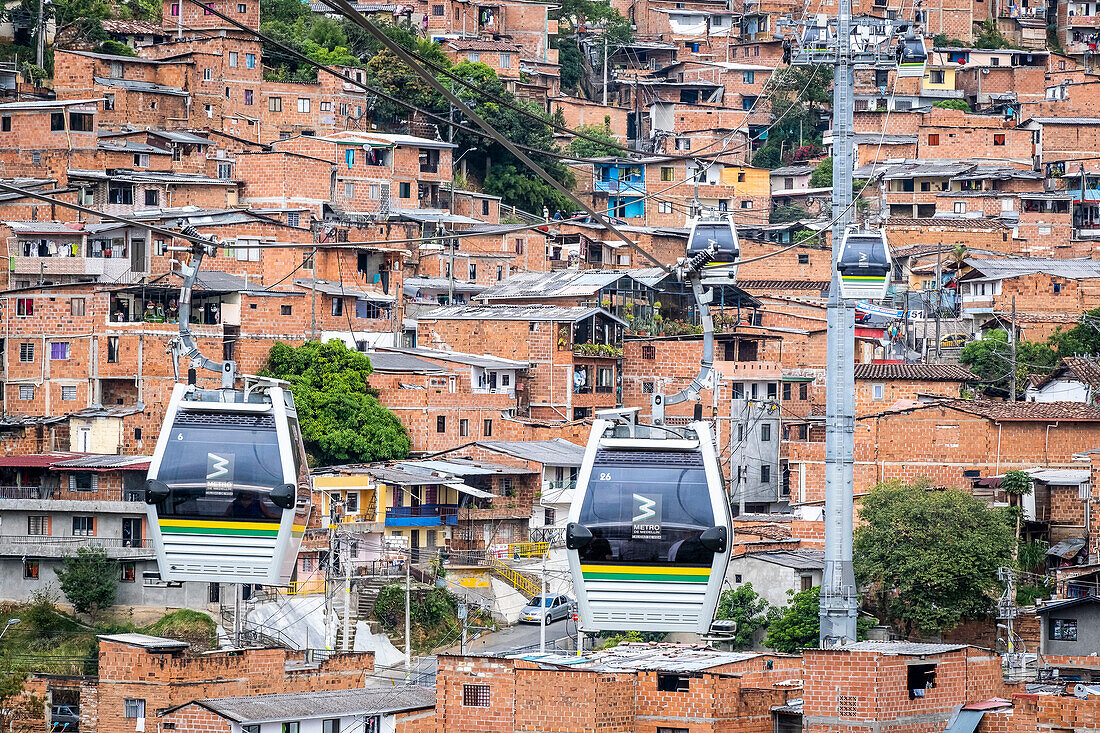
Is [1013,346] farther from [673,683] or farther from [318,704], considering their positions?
[318,704]

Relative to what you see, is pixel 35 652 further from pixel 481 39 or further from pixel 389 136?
pixel 481 39

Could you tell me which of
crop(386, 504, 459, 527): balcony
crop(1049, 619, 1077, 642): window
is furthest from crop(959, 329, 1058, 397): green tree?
crop(386, 504, 459, 527): balcony

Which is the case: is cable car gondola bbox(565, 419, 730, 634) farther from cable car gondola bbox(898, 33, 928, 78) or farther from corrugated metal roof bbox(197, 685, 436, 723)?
cable car gondola bbox(898, 33, 928, 78)

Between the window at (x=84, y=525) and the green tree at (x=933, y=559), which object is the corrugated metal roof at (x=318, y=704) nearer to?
the window at (x=84, y=525)

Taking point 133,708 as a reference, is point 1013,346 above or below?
above

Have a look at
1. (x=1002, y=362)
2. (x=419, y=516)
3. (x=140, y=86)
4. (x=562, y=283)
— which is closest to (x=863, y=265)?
(x=419, y=516)

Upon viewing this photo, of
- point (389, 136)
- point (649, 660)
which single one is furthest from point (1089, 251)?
point (649, 660)

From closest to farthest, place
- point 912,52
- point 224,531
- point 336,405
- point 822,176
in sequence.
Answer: point 224,531 → point 336,405 → point 912,52 → point 822,176
